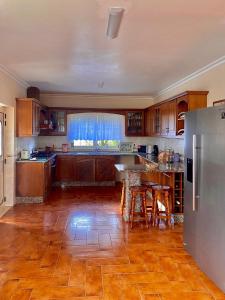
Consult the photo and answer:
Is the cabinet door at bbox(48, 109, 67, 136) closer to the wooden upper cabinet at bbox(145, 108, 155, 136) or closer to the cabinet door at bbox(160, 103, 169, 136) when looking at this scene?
the wooden upper cabinet at bbox(145, 108, 155, 136)

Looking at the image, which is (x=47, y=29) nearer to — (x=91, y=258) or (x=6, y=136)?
(x=91, y=258)

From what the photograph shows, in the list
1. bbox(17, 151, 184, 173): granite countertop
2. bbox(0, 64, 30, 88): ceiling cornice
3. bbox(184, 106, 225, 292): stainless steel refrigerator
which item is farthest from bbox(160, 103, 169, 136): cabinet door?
bbox(0, 64, 30, 88): ceiling cornice

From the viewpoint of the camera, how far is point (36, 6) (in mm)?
2506

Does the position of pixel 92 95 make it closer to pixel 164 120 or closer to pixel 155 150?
pixel 155 150

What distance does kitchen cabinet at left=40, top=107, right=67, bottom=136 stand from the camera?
25.8 ft

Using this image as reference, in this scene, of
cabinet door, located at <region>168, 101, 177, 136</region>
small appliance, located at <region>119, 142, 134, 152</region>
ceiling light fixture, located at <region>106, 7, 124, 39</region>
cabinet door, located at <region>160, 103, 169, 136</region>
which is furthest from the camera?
small appliance, located at <region>119, 142, 134, 152</region>

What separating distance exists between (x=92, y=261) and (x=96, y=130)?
553 centimetres

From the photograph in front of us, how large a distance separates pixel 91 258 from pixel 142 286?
32.9 inches

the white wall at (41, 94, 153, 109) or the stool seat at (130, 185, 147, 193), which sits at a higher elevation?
the white wall at (41, 94, 153, 109)

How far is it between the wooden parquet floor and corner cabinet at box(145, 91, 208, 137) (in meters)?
1.96

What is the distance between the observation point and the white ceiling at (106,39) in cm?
252

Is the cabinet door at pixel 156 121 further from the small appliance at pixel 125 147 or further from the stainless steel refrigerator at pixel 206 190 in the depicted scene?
the stainless steel refrigerator at pixel 206 190

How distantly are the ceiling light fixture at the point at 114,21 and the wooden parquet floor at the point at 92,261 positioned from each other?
Result: 8.30 feet

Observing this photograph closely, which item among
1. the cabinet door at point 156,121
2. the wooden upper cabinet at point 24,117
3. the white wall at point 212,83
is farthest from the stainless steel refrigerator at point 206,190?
the wooden upper cabinet at point 24,117
